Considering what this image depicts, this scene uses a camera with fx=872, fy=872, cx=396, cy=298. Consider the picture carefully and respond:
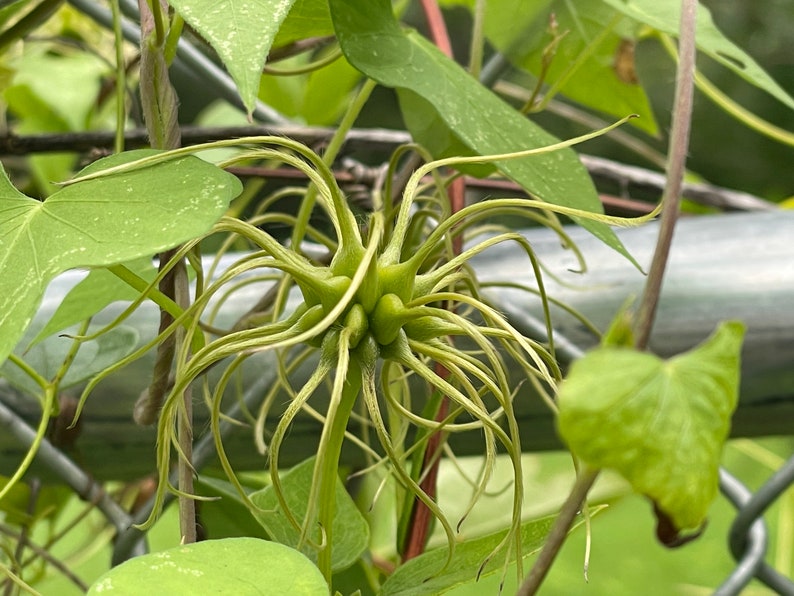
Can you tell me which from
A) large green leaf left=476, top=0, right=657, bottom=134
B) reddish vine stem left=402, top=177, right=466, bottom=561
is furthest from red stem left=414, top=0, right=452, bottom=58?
reddish vine stem left=402, top=177, right=466, bottom=561

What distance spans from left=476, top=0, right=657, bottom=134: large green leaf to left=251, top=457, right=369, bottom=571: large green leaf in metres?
0.19

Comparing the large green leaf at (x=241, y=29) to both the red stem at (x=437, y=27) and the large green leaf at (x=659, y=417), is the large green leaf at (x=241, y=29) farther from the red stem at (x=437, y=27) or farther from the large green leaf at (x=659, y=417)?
the red stem at (x=437, y=27)

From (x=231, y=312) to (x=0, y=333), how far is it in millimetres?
182

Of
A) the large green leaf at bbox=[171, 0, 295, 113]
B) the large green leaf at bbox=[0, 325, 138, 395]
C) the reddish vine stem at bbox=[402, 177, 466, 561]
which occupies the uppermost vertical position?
the large green leaf at bbox=[171, 0, 295, 113]

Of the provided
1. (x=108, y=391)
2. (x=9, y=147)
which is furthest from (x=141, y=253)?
(x=9, y=147)

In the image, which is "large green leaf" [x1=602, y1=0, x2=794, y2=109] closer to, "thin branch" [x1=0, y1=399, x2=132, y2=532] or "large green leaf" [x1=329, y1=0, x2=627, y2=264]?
"large green leaf" [x1=329, y1=0, x2=627, y2=264]

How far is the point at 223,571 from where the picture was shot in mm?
166

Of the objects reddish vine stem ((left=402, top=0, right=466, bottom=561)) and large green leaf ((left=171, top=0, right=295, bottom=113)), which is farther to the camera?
reddish vine stem ((left=402, top=0, right=466, bottom=561))

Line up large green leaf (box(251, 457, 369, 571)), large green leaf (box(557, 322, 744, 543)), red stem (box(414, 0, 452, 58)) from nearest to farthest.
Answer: large green leaf (box(557, 322, 744, 543)), large green leaf (box(251, 457, 369, 571)), red stem (box(414, 0, 452, 58))

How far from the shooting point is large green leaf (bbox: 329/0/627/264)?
213mm

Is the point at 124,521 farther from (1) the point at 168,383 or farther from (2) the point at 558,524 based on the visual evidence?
(2) the point at 558,524

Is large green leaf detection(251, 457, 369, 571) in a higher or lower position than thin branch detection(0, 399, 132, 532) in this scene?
higher

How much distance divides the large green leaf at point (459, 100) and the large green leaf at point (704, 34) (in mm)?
68

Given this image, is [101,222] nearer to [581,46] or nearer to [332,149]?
[332,149]
